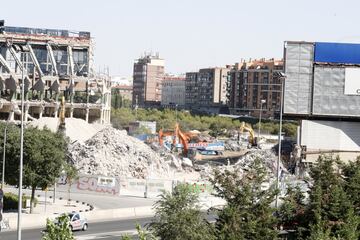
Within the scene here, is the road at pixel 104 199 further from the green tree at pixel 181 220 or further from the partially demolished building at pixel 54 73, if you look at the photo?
the partially demolished building at pixel 54 73

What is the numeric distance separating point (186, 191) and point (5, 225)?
17972 mm

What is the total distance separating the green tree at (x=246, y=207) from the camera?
28.7 meters

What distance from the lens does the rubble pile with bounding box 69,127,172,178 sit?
232 feet

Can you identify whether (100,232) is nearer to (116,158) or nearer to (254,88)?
(116,158)

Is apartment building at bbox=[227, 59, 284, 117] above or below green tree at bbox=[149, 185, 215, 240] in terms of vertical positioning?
above

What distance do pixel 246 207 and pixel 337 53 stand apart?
5079 centimetres

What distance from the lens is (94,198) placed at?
6053 centimetres

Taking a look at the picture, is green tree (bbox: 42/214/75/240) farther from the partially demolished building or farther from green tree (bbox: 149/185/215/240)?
the partially demolished building

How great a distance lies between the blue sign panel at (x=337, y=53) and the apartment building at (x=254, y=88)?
3845 inches

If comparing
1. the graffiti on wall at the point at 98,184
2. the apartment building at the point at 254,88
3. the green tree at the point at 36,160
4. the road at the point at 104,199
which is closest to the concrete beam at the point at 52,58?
the road at the point at 104,199

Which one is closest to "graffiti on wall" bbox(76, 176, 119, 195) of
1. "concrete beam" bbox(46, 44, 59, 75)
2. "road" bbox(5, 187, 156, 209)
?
"road" bbox(5, 187, 156, 209)

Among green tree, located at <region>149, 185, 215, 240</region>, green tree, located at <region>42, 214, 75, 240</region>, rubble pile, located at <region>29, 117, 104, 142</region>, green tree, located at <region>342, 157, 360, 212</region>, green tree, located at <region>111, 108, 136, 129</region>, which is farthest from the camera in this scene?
green tree, located at <region>111, 108, 136, 129</region>

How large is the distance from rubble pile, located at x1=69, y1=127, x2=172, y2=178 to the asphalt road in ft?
65.4

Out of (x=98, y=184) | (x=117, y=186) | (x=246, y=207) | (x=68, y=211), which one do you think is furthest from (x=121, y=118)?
(x=246, y=207)
